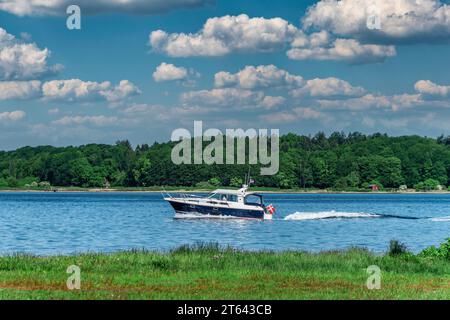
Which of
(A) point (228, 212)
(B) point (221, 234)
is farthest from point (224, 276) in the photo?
(A) point (228, 212)

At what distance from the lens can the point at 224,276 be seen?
2828cm

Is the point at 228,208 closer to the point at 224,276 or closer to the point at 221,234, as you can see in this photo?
the point at 221,234

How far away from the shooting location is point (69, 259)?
3347cm

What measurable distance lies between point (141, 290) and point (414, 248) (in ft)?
123

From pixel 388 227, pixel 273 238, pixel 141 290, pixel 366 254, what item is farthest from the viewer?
pixel 388 227

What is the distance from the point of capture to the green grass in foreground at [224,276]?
24047mm

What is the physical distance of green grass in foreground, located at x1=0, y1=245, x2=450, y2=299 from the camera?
2405 cm

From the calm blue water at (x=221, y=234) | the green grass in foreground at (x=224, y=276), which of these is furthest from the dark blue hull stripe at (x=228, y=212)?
the green grass in foreground at (x=224, y=276)

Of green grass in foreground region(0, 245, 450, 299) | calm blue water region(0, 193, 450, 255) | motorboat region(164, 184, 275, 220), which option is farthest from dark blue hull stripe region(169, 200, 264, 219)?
green grass in foreground region(0, 245, 450, 299)

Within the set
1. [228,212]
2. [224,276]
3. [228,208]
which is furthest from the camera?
[228,212]

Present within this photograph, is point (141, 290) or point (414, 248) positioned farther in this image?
point (414, 248)

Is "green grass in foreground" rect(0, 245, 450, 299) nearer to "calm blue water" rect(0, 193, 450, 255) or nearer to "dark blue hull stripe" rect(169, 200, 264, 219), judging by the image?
"calm blue water" rect(0, 193, 450, 255)
